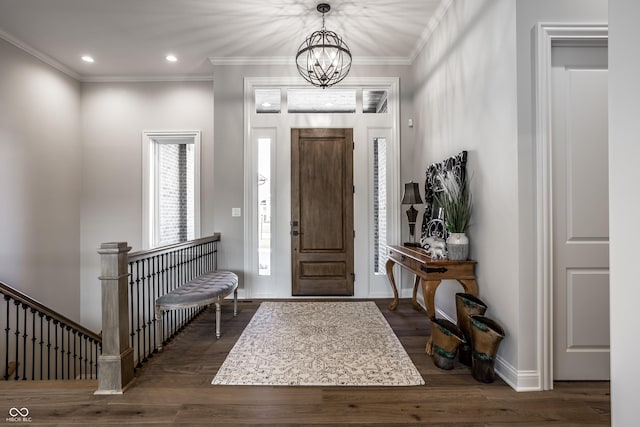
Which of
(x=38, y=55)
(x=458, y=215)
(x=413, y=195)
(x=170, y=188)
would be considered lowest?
(x=458, y=215)

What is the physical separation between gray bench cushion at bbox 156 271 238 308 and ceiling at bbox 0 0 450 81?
2753mm

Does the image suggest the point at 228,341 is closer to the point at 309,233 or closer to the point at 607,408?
the point at 309,233

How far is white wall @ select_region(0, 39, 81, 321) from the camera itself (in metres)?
3.61

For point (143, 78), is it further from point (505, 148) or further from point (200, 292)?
point (505, 148)

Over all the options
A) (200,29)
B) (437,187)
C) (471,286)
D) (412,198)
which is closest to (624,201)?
(471,286)

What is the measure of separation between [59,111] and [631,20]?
5731 millimetres

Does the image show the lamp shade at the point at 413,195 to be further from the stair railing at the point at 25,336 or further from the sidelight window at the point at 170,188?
the stair railing at the point at 25,336

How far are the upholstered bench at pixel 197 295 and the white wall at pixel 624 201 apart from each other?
2621 millimetres

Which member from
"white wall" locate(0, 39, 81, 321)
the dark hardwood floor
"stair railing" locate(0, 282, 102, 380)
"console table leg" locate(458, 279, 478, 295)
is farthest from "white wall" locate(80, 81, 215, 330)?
"console table leg" locate(458, 279, 478, 295)

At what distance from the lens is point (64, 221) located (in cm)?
437

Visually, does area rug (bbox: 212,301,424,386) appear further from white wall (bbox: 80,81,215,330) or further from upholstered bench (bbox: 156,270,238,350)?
white wall (bbox: 80,81,215,330)

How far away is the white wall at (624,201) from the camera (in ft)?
3.53

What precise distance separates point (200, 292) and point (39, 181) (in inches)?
120

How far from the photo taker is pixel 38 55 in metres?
3.97
